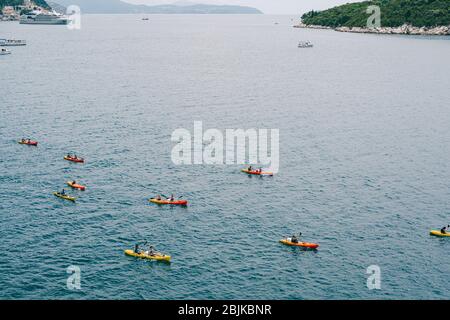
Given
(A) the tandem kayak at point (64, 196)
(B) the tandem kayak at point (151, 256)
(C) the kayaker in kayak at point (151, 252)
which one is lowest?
(B) the tandem kayak at point (151, 256)

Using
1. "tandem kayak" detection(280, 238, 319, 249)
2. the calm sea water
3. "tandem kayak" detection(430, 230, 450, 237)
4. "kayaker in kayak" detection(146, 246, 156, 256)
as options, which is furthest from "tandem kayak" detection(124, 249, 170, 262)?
"tandem kayak" detection(430, 230, 450, 237)

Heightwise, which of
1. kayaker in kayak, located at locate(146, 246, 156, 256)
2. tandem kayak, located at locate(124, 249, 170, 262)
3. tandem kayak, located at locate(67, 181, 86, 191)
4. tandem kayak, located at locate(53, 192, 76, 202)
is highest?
tandem kayak, located at locate(67, 181, 86, 191)

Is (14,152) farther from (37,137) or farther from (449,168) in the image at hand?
(449,168)

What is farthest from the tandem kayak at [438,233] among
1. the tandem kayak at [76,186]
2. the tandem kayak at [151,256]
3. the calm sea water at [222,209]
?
the tandem kayak at [76,186]

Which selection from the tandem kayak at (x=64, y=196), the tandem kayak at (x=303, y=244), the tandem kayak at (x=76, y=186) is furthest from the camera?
the tandem kayak at (x=76, y=186)

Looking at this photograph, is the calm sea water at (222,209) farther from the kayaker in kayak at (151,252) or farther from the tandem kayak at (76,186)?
the tandem kayak at (76,186)

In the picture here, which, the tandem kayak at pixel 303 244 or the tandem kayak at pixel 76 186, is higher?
the tandem kayak at pixel 76 186

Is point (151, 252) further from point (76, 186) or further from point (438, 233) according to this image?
point (438, 233)

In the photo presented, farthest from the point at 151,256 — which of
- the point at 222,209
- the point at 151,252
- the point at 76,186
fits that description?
the point at 76,186

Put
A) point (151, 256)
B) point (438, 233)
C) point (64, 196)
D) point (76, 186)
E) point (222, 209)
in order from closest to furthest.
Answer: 1. point (151, 256)
2. point (438, 233)
3. point (222, 209)
4. point (64, 196)
5. point (76, 186)

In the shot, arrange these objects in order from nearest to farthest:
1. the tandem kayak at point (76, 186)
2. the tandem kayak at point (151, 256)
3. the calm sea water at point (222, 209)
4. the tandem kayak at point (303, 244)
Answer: the calm sea water at point (222, 209), the tandem kayak at point (151, 256), the tandem kayak at point (303, 244), the tandem kayak at point (76, 186)

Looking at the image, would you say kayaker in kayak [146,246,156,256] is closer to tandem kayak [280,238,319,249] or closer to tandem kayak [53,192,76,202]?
tandem kayak [280,238,319,249]
